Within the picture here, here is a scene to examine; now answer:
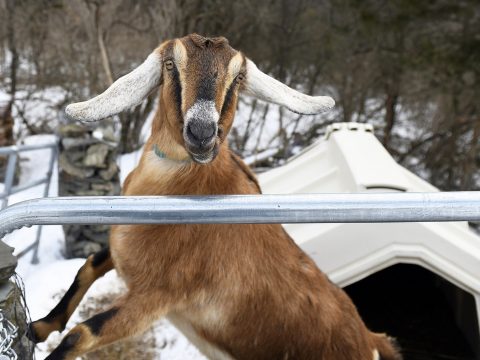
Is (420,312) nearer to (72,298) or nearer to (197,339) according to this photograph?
(197,339)

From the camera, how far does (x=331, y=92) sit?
35.2ft

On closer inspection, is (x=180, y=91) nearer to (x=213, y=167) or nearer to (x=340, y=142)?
(x=213, y=167)

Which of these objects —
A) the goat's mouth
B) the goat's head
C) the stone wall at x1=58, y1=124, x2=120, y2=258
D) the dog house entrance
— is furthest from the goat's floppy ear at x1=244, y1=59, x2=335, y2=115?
the stone wall at x1=58, y1=124, x2=120, y2=258

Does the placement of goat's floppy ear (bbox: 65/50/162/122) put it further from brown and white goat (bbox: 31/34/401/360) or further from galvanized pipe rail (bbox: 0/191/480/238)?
galvanized pipe rail (bbox: 0/191/480/238)

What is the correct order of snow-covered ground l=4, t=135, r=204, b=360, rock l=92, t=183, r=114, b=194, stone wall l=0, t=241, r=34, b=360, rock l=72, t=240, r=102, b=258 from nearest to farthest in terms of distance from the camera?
stone wall l=0, t=241, r=34, b=360
snow-covered ground l=4, t=135, r=204, b=360
rock l=72, t=240, r=102, b=258
rock l=92, t=183, r=114, b=194

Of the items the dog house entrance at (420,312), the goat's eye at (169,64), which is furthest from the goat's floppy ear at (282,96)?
the dog house entrance at (420,312)

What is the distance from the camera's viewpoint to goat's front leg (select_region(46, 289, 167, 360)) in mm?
1723

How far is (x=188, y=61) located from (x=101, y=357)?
2375mm

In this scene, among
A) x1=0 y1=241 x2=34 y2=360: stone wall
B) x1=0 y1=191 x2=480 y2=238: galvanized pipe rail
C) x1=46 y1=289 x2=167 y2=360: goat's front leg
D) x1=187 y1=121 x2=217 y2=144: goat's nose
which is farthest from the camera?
x1=46 y1=289 x2=167 y2=360: goat's front leg

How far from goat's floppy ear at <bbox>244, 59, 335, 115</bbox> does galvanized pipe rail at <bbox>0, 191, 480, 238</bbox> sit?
2.77 feet

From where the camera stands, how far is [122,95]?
180cm

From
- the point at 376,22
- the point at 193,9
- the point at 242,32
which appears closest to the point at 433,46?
the point at 376,22

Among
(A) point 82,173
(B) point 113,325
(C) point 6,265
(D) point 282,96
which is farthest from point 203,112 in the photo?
(A) point 82,173

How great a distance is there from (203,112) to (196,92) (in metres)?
0.11
